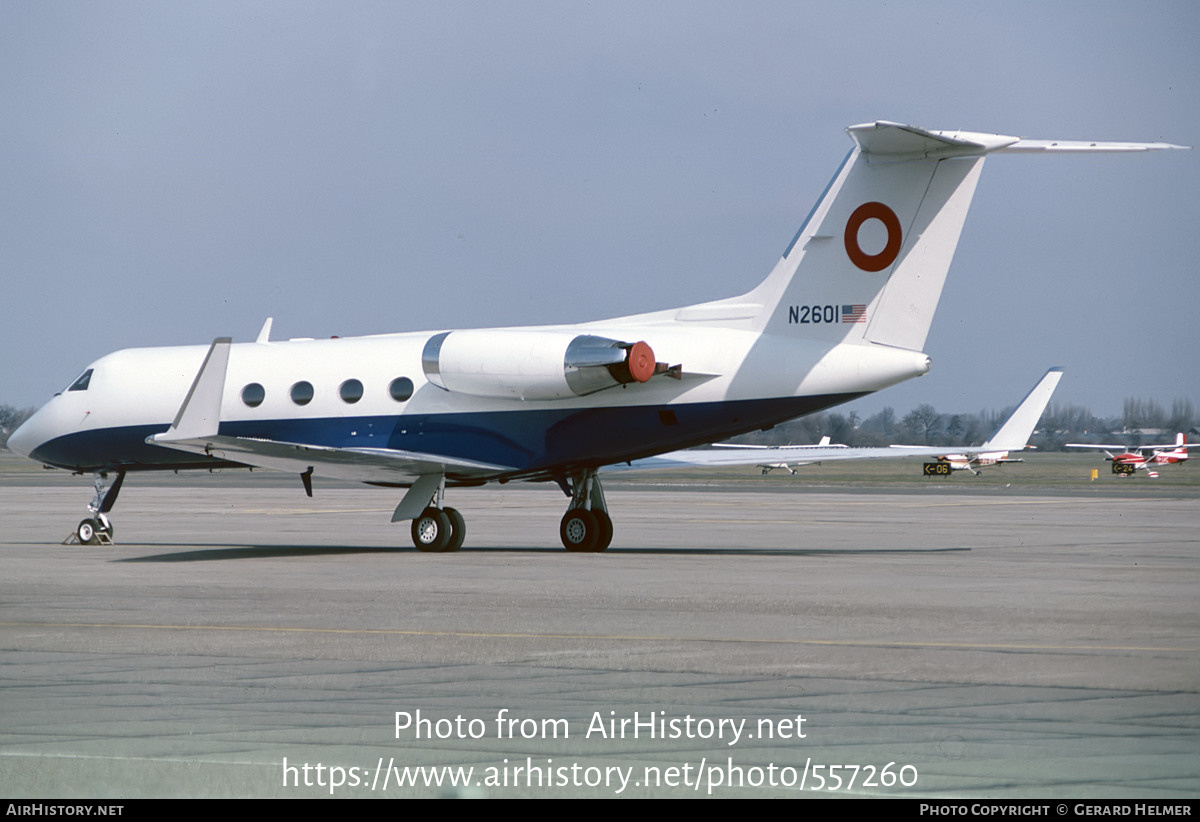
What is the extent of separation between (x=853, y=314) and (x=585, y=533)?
18.4ft

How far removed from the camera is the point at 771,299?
67.9 ft

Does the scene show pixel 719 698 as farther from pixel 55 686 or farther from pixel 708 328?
pixel 708 328

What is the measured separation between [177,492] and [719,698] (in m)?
50.2

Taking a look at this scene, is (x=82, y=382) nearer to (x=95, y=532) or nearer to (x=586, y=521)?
(x=95, y=532)

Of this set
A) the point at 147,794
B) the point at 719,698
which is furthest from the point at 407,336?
the point at 147,794

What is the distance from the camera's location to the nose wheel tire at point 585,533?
73.0 feet

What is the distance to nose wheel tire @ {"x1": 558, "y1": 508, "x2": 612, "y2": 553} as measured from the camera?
73.0 feet

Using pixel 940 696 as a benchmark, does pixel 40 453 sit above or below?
above

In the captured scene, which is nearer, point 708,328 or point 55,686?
point 55,686

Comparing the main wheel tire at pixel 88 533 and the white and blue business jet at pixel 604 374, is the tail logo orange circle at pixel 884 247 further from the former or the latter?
the main wheel tire at pixel 88 533

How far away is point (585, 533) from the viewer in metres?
22.3

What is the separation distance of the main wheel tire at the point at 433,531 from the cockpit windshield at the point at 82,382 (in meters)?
7.69

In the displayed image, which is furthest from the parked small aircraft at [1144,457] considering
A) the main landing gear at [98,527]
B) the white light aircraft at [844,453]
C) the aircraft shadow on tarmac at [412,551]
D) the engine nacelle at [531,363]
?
the main landing gear at [98,527]

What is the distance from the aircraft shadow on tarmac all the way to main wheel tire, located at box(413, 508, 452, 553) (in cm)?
34
